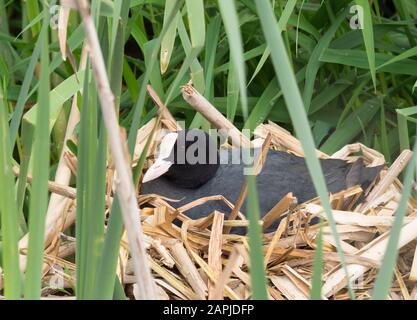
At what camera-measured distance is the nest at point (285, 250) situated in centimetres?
153

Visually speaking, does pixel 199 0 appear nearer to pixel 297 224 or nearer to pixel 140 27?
pixel 297 224

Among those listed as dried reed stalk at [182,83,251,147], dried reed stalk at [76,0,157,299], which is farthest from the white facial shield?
dried reed stalk at [76,0,157,299]

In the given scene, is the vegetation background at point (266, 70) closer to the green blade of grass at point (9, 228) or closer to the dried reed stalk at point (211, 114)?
the dried reed stalk at point (211, 114)

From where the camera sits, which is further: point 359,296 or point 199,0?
point 359,296

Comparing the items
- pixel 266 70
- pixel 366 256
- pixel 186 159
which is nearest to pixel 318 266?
pixel 366 256

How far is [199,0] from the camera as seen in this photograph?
4.09ft

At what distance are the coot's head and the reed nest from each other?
0.26 metres

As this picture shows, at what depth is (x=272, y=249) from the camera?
1.61 meters

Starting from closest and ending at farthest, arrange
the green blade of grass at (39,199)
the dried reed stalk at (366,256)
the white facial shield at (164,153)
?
the green blade of grass at (39,199) → the dried reed stalk at (366,256) → the white facial shield at (164,153)

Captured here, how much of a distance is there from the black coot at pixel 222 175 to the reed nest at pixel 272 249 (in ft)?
0.36

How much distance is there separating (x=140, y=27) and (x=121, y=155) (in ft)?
4.64

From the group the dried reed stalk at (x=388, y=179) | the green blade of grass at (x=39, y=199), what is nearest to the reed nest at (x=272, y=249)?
the dried reed stalk at (x=388, y=179)

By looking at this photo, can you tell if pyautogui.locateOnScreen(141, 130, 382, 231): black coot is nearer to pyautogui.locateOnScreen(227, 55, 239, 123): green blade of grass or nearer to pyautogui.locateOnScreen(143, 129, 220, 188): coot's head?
pyautogui.locateOnScreen(143, 129, 220, 188): coot's head

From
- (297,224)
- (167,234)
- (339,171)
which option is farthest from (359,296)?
(339,171)
